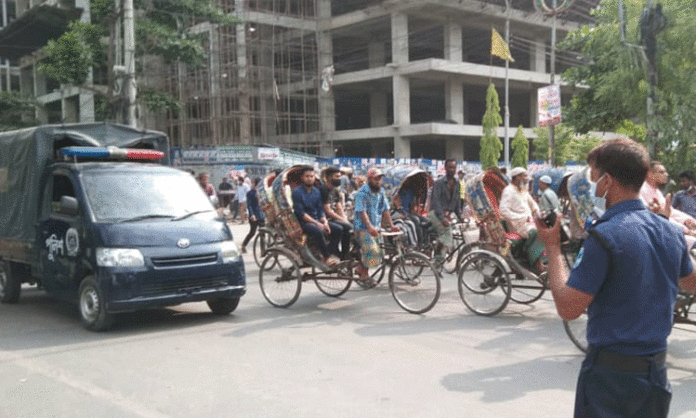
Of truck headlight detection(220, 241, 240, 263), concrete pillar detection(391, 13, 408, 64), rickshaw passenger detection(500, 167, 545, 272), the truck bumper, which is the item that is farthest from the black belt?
concrete pillar detection(391, 13, 408, 64)

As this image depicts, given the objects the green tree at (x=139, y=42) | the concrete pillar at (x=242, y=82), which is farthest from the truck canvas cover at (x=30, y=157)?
the concrete pillar at (x=242, y=82)

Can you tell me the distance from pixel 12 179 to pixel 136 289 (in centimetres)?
326

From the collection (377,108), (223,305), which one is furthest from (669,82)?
(377,108)

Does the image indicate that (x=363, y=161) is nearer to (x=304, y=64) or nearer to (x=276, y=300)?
(x=304, y=64)

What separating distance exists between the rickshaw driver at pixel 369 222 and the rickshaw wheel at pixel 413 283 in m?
0.30

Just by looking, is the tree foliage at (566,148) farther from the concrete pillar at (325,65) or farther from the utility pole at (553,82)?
the utility pole at (553,82)

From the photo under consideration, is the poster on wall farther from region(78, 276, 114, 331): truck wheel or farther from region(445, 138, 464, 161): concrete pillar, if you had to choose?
region(445, 138, 464, 161): concrete pillar

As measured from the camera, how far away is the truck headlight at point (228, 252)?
301 inches

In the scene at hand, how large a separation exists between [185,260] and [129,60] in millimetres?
11805

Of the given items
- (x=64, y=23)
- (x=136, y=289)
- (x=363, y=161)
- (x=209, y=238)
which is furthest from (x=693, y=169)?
(x=64, y=23)

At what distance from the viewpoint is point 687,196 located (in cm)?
1011

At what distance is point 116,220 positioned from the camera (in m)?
7.33

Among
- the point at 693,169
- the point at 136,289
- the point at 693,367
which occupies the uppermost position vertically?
the point at 693,169

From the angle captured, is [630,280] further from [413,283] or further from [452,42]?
[452,42]
